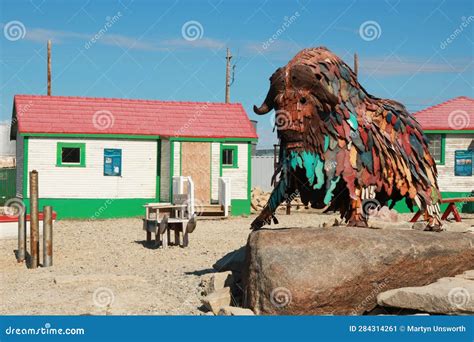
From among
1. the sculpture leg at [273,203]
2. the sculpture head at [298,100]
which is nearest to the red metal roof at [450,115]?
the sculpture leg at [273,203]

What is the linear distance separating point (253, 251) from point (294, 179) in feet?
4.33

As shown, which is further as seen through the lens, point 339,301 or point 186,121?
point 186,121

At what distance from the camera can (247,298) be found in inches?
327

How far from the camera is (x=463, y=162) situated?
82.4 feet

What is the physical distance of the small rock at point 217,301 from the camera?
8.73 meters

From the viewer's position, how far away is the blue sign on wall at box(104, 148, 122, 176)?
22.9 metres

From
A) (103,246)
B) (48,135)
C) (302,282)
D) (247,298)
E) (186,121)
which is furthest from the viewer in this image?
(186,121)

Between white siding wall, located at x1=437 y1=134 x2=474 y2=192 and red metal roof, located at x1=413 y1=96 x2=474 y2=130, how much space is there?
39 centimetres

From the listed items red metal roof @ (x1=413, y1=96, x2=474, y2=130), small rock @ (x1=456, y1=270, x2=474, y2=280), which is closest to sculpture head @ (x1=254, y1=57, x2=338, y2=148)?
small rock @ (x1=456, y1=270, x2=474, y2=280)

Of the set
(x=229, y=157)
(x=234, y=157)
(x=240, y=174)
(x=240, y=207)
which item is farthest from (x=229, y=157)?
(x=240, y=207)

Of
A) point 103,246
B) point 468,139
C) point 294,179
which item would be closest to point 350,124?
point 294,179

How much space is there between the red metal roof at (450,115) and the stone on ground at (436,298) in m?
17.9

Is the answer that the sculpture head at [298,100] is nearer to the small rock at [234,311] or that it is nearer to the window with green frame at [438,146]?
the small rock at [234,311]

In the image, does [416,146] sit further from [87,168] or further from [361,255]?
[87,168]
